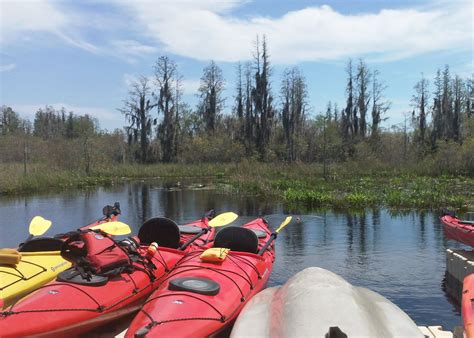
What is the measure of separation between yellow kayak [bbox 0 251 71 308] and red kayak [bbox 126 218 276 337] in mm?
1681

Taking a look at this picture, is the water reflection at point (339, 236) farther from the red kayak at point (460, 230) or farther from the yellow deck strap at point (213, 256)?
the yellow deck strap at point (213, 256)

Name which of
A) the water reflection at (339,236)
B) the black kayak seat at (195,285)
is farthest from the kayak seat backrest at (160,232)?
the black kayak seat at (195,285)

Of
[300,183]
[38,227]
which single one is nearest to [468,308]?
[38,227]

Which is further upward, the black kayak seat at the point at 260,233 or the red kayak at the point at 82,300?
the black kayak seat at the point at 260,233

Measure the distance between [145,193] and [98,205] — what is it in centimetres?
556

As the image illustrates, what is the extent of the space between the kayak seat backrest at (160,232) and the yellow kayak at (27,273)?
4.50 feet

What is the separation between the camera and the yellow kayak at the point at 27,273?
5.60 metres

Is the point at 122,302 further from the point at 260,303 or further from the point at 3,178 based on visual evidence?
the point at 3,178

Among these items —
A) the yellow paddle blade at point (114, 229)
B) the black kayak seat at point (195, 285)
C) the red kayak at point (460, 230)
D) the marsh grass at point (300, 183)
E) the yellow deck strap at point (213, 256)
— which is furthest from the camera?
the marsh grass at point (300, 183)

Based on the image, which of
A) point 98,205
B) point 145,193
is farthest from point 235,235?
point 145,193

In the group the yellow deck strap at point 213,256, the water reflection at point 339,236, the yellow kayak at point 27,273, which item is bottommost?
the water reflection at point 339,236

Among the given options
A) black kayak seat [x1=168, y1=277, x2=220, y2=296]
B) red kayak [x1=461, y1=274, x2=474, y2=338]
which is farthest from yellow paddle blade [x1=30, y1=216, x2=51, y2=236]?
red kayak [x1=461, y1=274, x2=474, y2=338]

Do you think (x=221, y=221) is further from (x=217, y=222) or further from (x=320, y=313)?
(x=320, y=313)

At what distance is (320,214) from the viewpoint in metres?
17.0
